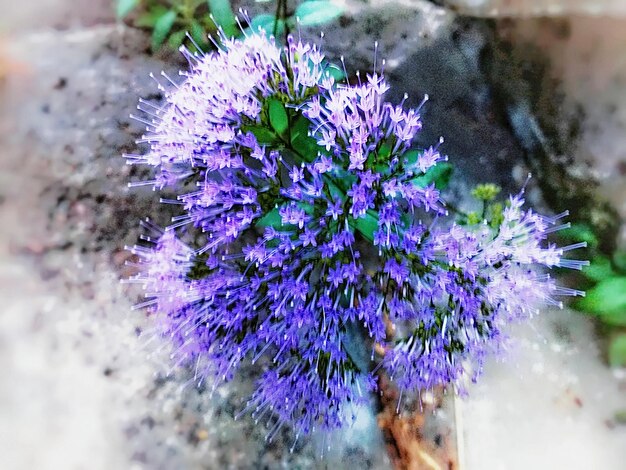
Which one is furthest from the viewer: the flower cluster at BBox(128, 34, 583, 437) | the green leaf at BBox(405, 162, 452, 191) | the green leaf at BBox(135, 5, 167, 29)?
the green leaf at BBox(135, 5, 167, 29)

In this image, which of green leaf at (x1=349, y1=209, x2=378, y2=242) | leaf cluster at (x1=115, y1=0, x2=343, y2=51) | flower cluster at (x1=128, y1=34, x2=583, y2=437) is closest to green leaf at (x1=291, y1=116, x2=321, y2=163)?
flower cluster at (x1=128, y1=34, x2=583, y2=437)

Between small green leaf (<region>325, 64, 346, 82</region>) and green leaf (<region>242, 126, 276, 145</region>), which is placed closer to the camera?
green leaf (<region>242, 126, 276, 145</region>)

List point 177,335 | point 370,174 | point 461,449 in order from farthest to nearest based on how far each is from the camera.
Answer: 1. point 461,449
2. point 177,335
3. point 370,174

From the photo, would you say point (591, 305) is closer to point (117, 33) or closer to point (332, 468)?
point (332, 468)

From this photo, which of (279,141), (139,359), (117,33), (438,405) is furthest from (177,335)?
(117,33)

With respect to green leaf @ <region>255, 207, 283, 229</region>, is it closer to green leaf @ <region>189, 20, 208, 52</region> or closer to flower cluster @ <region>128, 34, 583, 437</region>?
flower cluster @ <region>128, 34, 583, 437</region>

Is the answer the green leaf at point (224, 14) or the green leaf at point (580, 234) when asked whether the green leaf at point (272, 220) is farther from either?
the green leaf at point (580, 234)
